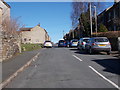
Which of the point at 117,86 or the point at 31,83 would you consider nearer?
the point at 117,86

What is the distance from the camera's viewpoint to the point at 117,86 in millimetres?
6797

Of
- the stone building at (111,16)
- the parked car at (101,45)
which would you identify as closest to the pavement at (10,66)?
the parked car at (101,45)

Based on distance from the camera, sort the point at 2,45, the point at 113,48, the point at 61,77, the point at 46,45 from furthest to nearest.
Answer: the point at 46,45 → the point at 113,48 → the point at 2,45 → the point at 61,77

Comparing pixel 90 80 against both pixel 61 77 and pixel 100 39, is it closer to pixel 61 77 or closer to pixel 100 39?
pixel 61 77

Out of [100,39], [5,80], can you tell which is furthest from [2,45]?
[100,39]

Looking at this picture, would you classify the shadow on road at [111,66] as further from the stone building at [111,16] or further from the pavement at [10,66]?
the stone building at [111,16]

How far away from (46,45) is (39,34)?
60420 mm

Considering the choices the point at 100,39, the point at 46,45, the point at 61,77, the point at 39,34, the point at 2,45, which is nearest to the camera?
the point at 61,77

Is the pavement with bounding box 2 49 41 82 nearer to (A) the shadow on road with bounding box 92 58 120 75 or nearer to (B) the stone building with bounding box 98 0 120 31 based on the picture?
(A) the shadow on road with bounding box 92 58 120 75

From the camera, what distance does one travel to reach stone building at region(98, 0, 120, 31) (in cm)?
3539

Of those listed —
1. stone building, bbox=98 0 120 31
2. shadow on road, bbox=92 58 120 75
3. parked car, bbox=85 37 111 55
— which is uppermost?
stone building, bbox=98 0 120 31

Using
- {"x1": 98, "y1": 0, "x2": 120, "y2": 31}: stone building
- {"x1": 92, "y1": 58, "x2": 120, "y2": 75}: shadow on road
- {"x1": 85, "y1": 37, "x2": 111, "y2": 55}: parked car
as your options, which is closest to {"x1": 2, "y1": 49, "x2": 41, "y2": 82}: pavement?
{"x1": 92, "y1": 58, "x2": 120, "y2": 75}: shadow on road

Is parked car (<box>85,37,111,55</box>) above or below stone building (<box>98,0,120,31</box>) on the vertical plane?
below

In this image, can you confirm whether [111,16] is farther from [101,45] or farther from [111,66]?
[111,66]
